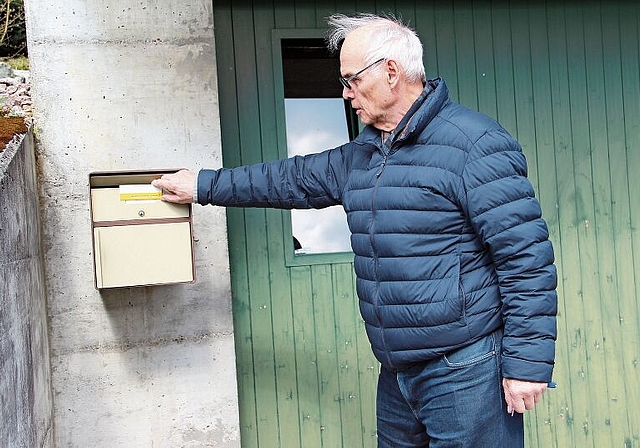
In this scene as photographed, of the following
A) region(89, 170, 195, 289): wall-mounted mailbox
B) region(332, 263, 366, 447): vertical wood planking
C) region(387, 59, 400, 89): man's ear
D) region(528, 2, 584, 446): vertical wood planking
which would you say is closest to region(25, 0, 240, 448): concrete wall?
region(89, 170, 195, 289): wall-mounted mailbox

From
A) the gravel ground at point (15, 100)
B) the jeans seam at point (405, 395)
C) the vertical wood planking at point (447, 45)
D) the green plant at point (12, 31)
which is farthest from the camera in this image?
the vertical wood planking at point (447, 45)

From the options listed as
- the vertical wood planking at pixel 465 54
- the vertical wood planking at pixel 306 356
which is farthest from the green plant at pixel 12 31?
the vertical wood planking at pixel 465 54

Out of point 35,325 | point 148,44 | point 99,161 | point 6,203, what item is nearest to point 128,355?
point 35,325

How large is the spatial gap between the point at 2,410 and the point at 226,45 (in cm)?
195

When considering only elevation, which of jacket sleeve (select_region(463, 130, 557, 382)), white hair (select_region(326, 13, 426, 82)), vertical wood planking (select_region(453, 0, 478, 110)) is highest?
vertical wood planking (select_region(453, 0, 478, 110))

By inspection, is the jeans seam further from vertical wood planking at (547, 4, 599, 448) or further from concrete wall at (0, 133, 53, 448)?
vertical wood planking at (547, 4, 599, 448)

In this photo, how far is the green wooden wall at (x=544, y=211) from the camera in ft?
11.9

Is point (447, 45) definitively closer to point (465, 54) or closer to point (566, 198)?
point (465, 54)

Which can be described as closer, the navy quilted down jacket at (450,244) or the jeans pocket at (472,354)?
the navy quilted down jacket at (450,244)

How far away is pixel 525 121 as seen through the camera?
3.89m

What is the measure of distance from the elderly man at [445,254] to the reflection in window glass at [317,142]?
1084mm

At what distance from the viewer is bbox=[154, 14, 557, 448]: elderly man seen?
236 centimetres

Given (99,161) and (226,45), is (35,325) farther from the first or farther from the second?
(226,45)

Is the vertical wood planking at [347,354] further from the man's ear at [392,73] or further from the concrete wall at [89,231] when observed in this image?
the man's ear at [392,73]
